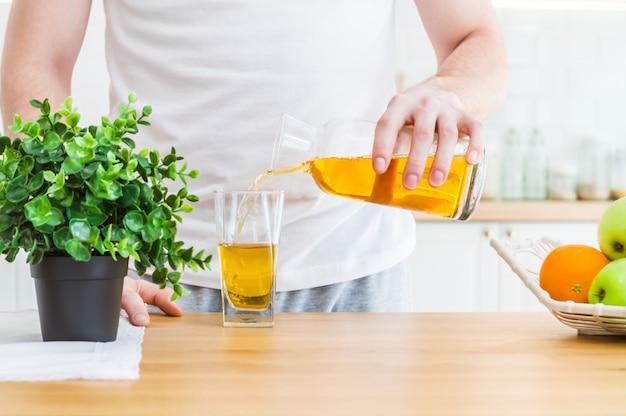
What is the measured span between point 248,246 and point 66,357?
→ 0.93 feet

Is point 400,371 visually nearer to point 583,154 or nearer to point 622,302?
point 622,302

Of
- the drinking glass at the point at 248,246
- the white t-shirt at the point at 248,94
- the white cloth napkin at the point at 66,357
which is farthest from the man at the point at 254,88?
the white cloth napkin at the point at 66,357

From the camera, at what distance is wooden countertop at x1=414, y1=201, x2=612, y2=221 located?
2.89 m

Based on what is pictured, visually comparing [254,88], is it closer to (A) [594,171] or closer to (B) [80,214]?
(B) [80,214]

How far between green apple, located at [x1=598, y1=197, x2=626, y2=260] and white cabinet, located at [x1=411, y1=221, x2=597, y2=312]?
1.84 m

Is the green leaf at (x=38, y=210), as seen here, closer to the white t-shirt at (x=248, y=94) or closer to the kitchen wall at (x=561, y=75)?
the white t-shirt at (x=248, y=94)

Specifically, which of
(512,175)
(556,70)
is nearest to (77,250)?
(512,175)

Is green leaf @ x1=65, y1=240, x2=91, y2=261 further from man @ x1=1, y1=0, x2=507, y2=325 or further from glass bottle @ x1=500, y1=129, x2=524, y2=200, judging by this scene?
glass bottle @ x1=500, y1=129, x2=524, y2=200

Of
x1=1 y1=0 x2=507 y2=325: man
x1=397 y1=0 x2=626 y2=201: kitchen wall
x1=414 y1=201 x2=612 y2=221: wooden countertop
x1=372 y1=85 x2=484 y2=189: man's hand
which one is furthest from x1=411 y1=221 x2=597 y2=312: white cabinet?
x1=372 y1=85 x2=484 y2=189: man's hand

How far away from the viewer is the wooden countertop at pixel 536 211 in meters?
2.89

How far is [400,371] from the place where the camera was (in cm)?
79

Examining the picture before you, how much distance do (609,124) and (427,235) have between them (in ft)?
3.72

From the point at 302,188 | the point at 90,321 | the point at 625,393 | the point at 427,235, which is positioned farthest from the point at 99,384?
the point at 427,235

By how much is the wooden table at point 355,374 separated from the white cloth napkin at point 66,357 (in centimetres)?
1
